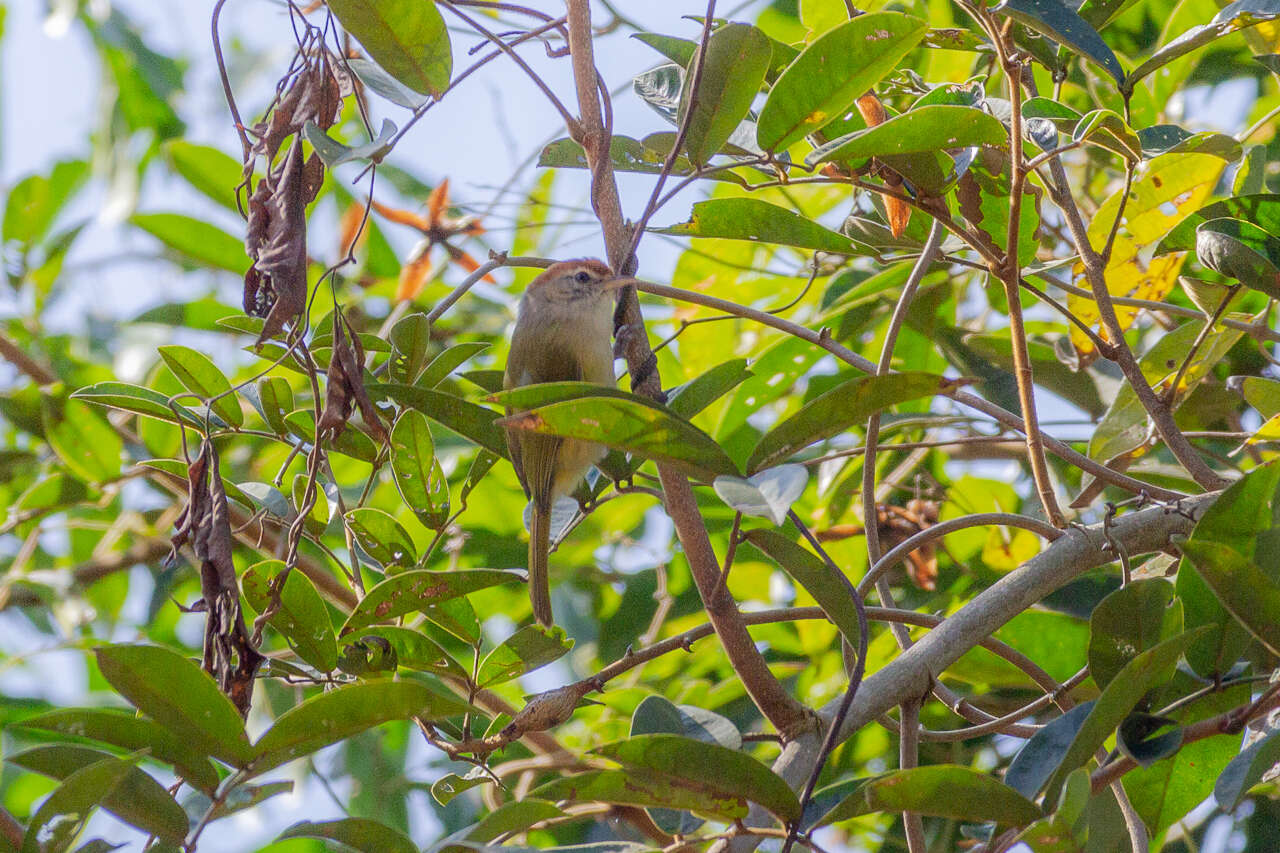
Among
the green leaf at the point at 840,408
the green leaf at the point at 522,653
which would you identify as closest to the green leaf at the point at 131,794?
the green leaf at the point at 522,653

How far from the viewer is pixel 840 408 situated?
96 centimetres

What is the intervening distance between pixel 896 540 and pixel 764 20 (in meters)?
1.22

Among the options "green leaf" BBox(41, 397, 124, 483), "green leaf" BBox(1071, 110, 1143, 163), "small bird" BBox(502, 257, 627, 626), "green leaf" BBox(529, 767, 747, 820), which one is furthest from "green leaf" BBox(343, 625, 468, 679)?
"green leaf" BBox(41, 397, 124, 483)

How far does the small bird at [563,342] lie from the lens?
188 cm

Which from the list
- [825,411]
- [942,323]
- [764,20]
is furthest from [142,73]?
[825,411]

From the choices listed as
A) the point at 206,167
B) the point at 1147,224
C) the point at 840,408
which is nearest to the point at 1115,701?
the point at 840,408

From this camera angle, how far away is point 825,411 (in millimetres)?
962

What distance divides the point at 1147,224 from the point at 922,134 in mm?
654

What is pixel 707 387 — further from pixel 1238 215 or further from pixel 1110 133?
pixel 1238 215

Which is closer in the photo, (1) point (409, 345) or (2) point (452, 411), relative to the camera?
(2) point (452, 411)

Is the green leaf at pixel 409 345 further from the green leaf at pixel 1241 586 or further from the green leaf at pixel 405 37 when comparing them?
the green leaf at pixel 1241 586

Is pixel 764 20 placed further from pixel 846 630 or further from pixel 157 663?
pixel 157 663

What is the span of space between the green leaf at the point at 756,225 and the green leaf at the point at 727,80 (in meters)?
0.19

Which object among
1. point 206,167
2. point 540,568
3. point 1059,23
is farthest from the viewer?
point 206,167
